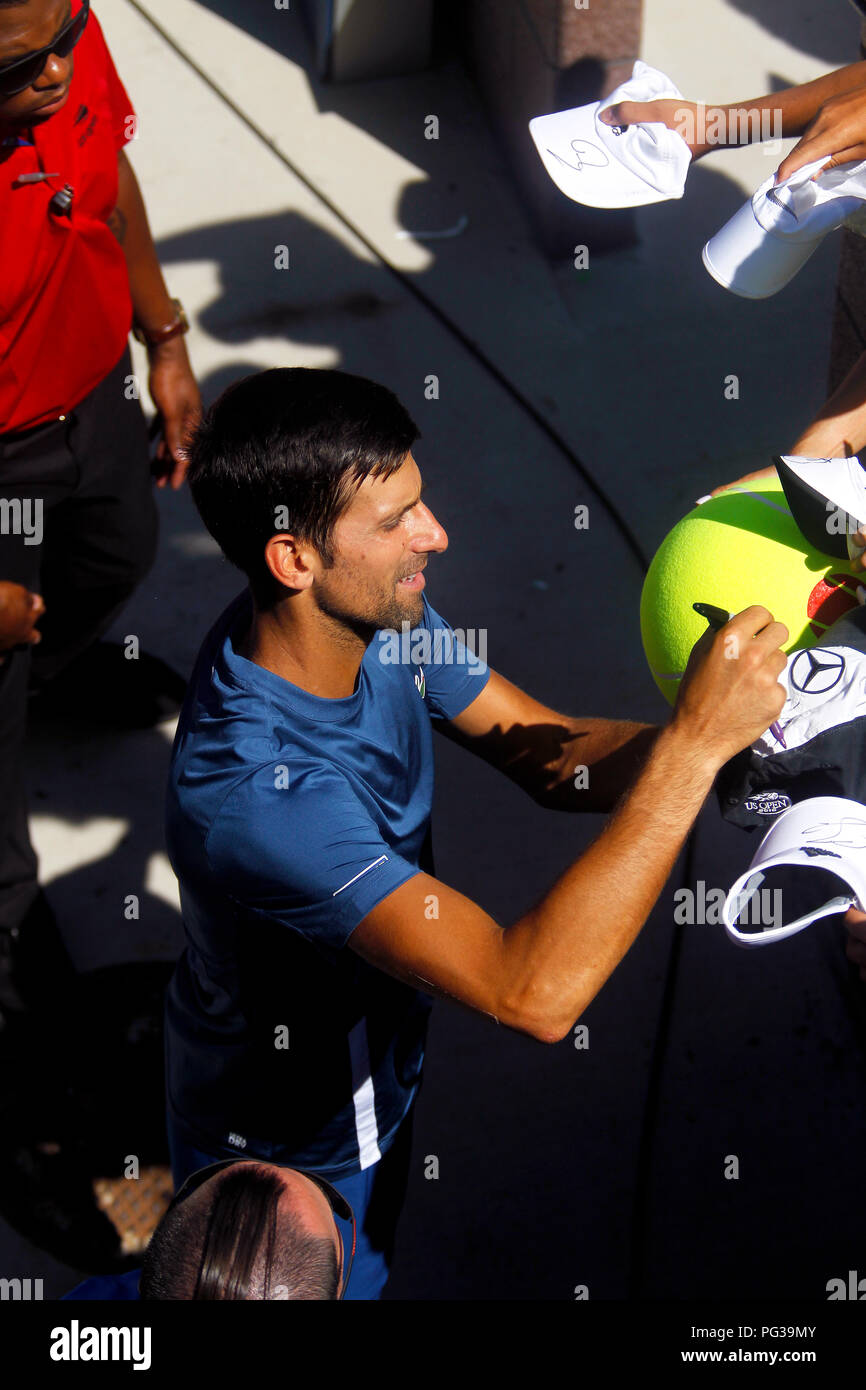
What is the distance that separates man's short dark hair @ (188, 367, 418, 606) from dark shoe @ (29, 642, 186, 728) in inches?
75.6

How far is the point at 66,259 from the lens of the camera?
9.45 feet

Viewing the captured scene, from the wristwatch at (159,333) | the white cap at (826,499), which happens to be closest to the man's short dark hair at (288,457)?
the white cap at (826,499)

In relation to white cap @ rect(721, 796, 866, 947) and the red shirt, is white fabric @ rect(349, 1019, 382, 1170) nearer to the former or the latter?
white cap @ rect(721, 796, 866, 947)

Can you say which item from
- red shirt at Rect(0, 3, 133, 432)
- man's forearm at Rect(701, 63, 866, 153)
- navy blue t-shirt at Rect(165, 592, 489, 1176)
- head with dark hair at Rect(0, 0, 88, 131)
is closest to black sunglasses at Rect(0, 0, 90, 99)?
head with dark hair at Rect(0, 0, 88, 131)

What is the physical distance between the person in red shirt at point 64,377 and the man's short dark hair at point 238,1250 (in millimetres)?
1418

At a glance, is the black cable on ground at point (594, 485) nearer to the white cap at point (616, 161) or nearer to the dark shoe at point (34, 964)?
the dark shoe at point (34, 964)

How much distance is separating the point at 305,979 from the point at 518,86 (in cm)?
417

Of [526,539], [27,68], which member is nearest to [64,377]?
[27,68]

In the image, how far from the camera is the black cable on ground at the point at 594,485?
10.1 feet

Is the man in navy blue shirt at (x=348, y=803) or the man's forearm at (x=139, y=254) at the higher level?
A: the man's forearm at (x=139, y=254)

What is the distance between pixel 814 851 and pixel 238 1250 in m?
1.03

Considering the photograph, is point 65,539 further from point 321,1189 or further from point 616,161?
point 321,1189

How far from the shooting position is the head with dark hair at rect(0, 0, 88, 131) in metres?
2.45
